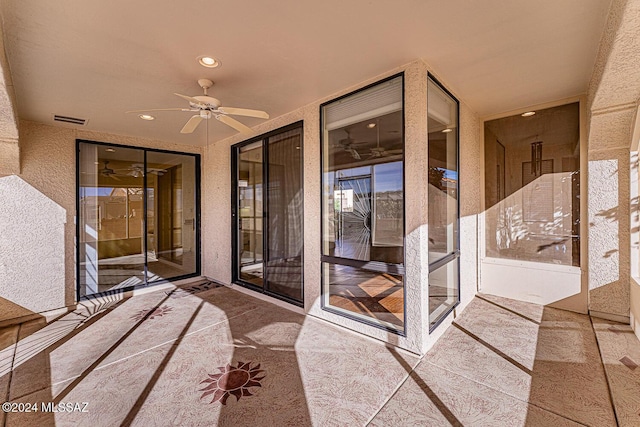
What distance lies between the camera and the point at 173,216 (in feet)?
18.1

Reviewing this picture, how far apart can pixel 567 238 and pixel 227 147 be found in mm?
5223

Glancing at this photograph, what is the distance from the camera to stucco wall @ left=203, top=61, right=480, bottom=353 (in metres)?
2.54

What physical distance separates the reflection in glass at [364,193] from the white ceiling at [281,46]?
1.00 ft

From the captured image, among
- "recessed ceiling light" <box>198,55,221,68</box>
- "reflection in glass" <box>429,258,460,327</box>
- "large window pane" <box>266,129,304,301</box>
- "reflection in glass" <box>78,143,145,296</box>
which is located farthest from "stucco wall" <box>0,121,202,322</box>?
"reflection in glass" <box>429,258,460,327</box>

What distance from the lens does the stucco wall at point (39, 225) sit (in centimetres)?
354

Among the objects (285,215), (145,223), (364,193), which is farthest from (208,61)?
(145,223)

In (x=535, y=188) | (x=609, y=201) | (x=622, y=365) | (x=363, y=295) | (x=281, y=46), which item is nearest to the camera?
(x=281, y=46)

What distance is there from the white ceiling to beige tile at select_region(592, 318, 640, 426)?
2.67 m

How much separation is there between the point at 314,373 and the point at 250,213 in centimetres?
291

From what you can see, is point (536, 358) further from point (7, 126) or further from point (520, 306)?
point (7, 126)

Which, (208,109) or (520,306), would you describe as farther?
(520,306)

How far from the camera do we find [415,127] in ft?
8.34

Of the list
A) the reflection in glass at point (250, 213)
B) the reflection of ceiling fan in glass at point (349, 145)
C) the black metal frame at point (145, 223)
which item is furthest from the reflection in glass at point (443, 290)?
the black metal frame at point (145, 223)

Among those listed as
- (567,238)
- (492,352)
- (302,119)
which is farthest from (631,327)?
(302,119)
